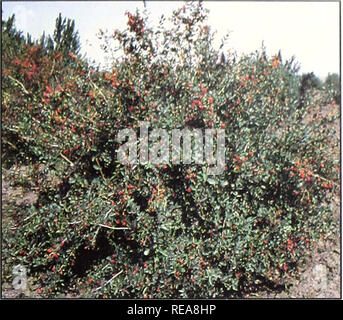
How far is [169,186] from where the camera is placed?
3854mm

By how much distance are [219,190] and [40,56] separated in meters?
6.05

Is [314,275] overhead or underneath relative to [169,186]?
underneath

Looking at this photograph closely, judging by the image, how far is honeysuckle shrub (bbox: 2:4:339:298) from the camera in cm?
363

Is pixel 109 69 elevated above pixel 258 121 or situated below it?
above

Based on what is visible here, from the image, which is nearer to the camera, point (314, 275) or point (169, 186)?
point (169, 186)

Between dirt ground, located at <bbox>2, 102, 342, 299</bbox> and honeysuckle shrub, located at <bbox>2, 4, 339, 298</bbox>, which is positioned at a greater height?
honeysuckle shrub, located at <bbox>2, 4, 339, 298</bbox>

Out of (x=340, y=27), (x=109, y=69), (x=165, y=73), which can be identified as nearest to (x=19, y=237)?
(x=109, y=69)

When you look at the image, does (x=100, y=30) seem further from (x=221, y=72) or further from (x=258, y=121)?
(x=258, y=121)

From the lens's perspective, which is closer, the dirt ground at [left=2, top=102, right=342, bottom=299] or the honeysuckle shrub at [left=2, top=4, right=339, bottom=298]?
the honeysuckle shrub at [left=2, top=4, right=339, bottom=298]

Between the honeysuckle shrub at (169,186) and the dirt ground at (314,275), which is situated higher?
the honeysuckle shrub at (169,186)

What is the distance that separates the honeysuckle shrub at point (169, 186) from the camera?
3.63 metres

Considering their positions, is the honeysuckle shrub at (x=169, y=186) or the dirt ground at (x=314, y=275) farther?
the dirt ground at (x=314, y=275)
